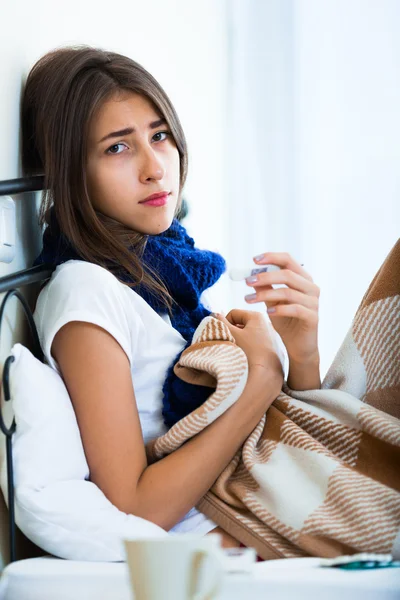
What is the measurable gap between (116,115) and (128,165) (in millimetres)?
81

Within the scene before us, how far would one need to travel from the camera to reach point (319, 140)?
2.42 meters

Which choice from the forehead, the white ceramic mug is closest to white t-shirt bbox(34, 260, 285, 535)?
the forehead

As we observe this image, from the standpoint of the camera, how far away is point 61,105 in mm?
1126

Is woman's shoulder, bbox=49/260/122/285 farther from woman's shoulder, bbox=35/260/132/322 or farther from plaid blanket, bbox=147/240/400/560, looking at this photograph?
plaid blanket, bbox=147/240/400/560

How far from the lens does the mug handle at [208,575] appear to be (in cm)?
53

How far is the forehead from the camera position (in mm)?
1150

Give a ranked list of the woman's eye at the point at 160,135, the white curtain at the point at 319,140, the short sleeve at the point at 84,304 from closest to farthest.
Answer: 1. the short sleeve at the point at 84,304
2. the woman's eye at the point at 160,135
3. the white curtain at the point at 319,140

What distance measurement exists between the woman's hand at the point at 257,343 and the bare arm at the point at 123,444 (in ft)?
0.39

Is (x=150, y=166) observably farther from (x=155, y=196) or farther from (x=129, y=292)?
(x=129, y=292)

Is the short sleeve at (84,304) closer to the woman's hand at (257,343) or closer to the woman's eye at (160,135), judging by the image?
the woman's hand at (257,343)

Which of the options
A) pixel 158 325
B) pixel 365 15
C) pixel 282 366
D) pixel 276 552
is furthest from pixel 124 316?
pixel 365 15

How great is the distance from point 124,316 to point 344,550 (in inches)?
17.3

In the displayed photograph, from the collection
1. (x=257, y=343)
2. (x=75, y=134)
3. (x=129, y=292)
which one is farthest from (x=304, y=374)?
(x=75, y=134)

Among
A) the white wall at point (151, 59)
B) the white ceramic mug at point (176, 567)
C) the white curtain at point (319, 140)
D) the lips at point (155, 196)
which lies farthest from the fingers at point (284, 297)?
the white curtain at point (319, 140)
